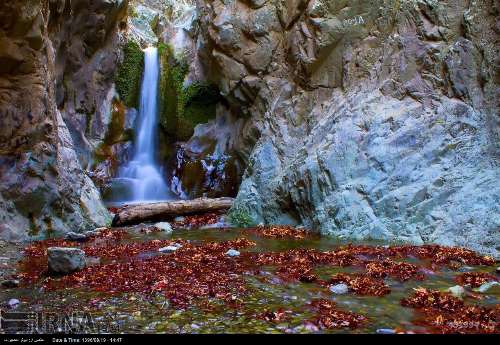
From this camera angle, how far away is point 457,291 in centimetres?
775

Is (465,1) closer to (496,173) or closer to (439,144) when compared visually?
(439,144)

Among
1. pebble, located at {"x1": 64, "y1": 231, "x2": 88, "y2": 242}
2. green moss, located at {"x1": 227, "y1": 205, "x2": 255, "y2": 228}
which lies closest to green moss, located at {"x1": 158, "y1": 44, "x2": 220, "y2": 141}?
green moss, located at {"x1": 227, "y1": 205, "x2": 255, "y2": 228}

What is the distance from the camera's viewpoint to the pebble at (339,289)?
8141 mm

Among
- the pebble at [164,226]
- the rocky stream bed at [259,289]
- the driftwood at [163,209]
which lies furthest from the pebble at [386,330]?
the driftwood at [163,209]

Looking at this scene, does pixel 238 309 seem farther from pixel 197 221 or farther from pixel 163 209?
pixel 163 209

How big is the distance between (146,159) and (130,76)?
641cm

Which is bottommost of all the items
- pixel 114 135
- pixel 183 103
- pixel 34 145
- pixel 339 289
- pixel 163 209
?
pixel 339 289

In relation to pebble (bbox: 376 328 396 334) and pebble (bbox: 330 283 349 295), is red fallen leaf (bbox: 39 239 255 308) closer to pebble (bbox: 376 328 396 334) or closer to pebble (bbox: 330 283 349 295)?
pebble (bbox: 330 283 349 295)

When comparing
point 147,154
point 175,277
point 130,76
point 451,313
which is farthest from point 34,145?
point 130,76

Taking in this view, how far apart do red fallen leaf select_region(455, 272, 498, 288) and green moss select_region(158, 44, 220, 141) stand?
22817mm

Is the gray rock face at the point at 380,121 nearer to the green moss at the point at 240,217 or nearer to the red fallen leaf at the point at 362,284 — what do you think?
the green moss at the point at 240,217

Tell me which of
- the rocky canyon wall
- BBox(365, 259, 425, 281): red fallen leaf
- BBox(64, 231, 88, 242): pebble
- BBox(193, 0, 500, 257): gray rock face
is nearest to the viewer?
BBox(365, 259, 425, 281): red fallen leaf

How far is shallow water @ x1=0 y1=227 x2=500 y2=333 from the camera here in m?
6.01

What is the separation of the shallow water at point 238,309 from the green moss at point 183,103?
2178 cm
